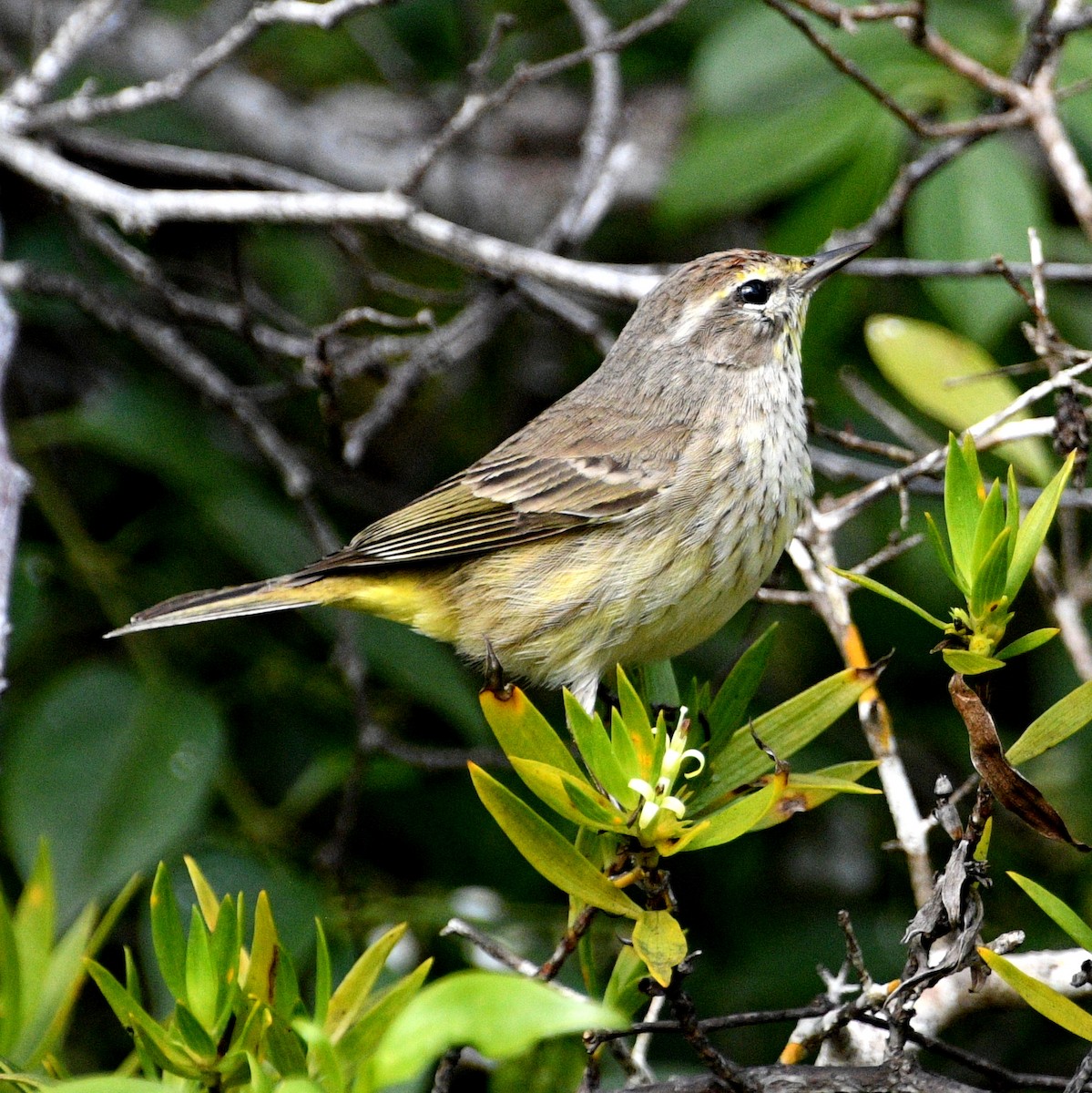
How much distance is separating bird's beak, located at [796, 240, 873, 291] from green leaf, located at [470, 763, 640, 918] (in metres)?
1.91

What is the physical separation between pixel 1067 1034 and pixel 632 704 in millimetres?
2551

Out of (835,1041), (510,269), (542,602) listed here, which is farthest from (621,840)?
(510,269)

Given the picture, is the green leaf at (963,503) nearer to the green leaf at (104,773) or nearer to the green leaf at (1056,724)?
the green leaf at (1056,724)

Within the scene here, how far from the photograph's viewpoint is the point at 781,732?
6.72ft

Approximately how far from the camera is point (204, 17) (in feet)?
17.3

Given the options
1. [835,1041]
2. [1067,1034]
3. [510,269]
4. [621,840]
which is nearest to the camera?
[621,840]

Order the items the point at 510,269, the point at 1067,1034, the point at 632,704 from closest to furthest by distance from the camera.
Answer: the point at 632,704, the point at 510,269, the point at 1067,1034

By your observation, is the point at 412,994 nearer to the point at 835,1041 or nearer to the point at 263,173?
the point at 835,1041

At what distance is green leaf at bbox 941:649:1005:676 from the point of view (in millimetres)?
1635

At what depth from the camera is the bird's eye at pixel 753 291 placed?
349cm

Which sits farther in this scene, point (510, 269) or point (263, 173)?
point (263, 173)

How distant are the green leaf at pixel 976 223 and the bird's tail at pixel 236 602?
1.85 metres

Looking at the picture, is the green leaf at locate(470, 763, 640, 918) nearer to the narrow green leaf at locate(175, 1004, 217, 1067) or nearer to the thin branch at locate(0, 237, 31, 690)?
the narrow green leaf at locate(175, 1004, 217, 1067)

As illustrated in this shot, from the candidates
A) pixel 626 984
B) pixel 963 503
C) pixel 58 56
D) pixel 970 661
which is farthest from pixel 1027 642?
pixel 58 56
